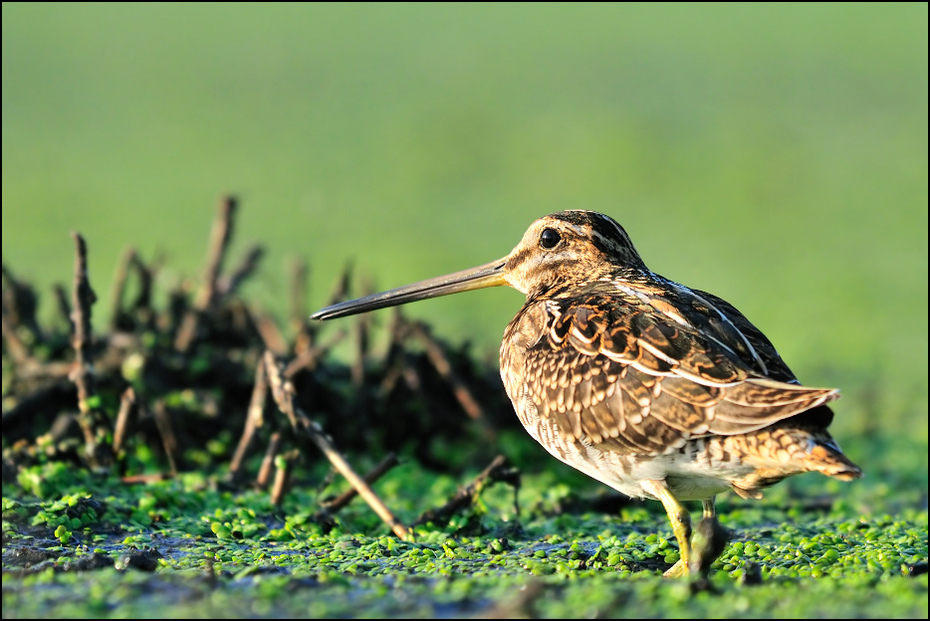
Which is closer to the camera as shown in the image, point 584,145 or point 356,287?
point 356,287

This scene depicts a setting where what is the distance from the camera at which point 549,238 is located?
5.28 metres

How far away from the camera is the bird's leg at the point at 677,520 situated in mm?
4297

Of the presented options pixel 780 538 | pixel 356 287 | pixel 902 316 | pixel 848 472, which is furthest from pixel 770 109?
pixel 848 472

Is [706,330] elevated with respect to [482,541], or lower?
elevated

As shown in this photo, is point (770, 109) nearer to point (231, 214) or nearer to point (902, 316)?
point (902, 316)

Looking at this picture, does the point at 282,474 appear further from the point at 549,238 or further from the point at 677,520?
the point at 677,520

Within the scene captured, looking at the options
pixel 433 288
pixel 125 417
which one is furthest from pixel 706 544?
pixel 125 417

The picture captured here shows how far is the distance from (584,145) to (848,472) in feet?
33.4

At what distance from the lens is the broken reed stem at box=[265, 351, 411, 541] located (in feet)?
16.2

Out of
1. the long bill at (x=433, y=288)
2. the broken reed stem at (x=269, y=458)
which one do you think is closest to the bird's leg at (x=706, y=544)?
the long bill at (x=433, y=288)

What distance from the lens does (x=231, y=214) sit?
6977 millimetres

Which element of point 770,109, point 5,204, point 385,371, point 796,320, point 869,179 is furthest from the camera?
point 770,109

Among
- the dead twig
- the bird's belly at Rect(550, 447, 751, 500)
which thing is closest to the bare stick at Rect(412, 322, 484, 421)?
the dead twig

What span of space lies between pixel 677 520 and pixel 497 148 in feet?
32.4
